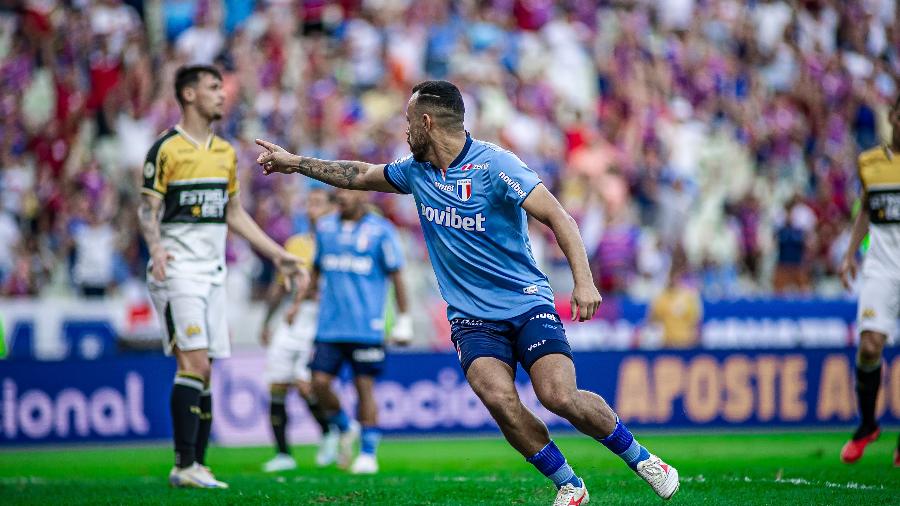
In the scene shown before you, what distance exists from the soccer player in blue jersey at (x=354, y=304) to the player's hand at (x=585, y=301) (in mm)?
5563

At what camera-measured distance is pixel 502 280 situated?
7.88 meters

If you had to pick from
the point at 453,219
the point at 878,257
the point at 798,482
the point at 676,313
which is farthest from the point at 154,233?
the point at 676,313

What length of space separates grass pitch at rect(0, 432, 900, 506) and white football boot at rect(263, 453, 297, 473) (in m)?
0.16

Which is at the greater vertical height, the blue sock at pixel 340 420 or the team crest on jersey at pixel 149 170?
the team crest on jersey at pixel 149 170

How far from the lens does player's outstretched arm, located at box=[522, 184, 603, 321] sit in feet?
23.8

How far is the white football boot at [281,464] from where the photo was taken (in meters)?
12.9

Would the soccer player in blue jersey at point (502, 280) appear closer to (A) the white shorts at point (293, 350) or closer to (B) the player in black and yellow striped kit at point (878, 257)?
(B) the player in black and yellow striped kit at point (878, 257)

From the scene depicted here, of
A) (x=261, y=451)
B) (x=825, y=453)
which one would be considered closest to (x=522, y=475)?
(x=825, y=453)

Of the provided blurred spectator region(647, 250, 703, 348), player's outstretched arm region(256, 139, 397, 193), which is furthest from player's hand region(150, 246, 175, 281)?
blurred spectator region(647, 250, 703, 348)

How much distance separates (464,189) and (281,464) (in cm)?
615

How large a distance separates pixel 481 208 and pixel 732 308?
13.1 m

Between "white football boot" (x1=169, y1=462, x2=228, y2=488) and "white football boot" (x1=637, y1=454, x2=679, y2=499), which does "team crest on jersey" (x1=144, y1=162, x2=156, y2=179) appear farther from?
"white football boot" (x1=637, y1=454, x2=679, y2=499)

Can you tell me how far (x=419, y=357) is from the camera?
57.2 feet

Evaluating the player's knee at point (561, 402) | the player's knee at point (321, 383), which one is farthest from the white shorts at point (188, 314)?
the player's knee at point (561, 402)
